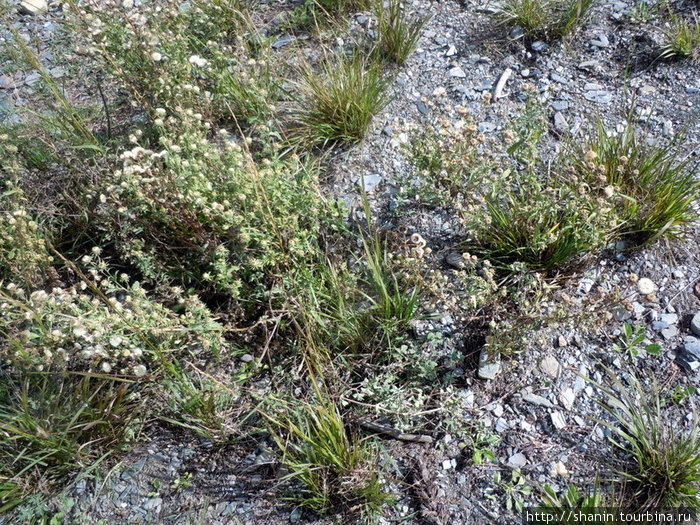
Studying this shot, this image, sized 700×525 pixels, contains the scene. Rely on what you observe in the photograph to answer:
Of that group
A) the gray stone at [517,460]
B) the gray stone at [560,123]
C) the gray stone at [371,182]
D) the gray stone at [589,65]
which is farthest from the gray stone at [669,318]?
the gray stone at [589,65]

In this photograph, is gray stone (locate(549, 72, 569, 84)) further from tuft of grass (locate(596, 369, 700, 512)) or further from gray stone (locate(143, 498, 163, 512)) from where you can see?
gray stone (locate(143, 498, 163, 512))

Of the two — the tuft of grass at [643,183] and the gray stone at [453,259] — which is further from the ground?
the tuft of grass at [643,183]

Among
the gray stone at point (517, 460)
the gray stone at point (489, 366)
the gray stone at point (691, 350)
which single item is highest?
the gray stone at point (691, 350)

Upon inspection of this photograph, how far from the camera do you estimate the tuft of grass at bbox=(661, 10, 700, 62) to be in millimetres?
4020

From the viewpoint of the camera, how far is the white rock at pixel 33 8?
208 inches

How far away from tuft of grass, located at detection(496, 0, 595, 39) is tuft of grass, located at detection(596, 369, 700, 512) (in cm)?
287

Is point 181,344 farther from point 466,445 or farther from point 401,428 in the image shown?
point 466,445

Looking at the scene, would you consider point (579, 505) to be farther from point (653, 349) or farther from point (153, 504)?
point (153, 504)

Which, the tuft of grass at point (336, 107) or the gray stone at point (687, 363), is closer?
the gray stone at point (687, 363)

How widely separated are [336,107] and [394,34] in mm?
960

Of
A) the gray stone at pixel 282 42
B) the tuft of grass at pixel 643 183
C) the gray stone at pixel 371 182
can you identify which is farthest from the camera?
the gray stone at pixel 282 42

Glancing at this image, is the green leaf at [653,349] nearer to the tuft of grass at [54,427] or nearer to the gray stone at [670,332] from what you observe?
the gray stone at [670,332]

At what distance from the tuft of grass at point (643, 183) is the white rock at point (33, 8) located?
5037mm

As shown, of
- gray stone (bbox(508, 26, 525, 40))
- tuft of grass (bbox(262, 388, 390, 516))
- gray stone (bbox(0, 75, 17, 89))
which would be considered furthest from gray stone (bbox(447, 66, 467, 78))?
gray stone (bbox(0, 75, 17, 89))
